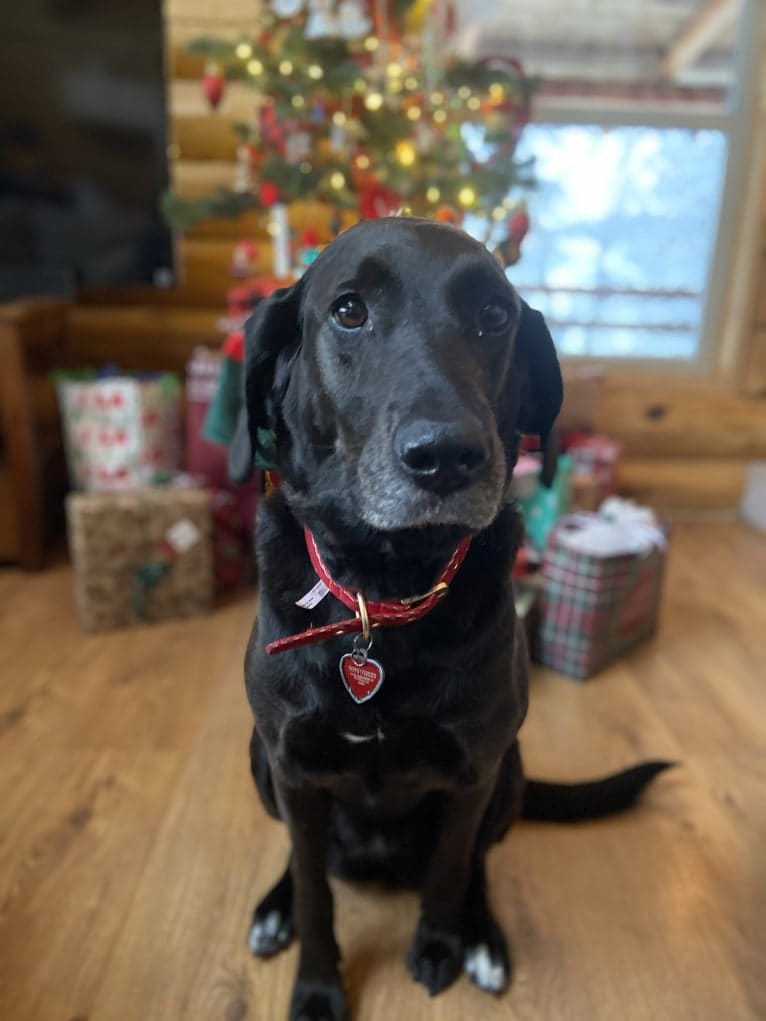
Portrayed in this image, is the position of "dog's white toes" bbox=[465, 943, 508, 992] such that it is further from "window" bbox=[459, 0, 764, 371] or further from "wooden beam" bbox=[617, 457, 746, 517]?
"window" bbox=[459, 0, 764, 371]

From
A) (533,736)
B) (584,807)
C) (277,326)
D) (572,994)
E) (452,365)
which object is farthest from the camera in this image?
(533,736)

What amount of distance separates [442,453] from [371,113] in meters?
1.67

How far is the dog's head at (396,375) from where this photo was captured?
0.74m

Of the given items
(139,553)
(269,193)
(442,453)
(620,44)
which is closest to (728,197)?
(620,44)

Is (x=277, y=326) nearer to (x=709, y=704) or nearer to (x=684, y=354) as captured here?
(x=709, y=704)

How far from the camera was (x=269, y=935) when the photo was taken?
1.11m

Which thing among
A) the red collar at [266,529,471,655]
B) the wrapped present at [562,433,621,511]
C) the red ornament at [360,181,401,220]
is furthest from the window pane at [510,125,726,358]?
the red collar at [266,529,471,655]

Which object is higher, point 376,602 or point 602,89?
point 602,89

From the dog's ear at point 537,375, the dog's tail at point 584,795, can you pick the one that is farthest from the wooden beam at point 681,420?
the dog's ear at point 537,375

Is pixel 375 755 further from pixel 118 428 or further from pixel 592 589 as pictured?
pixel 118 428

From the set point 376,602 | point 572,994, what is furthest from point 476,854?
point 376,602

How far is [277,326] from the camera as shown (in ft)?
2.96

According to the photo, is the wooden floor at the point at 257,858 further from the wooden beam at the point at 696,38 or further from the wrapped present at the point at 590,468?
the wooden beam at the point at 696,38

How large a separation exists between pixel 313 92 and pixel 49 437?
1.40m
